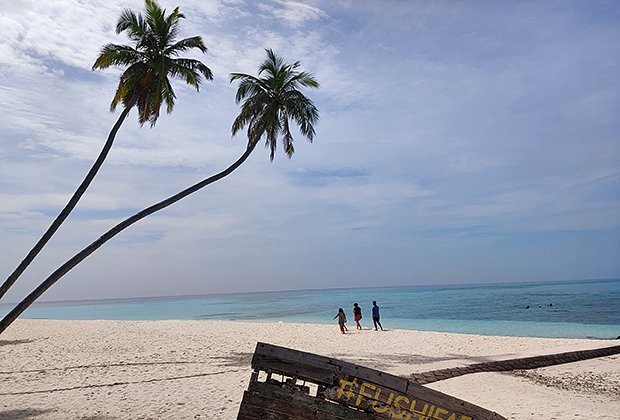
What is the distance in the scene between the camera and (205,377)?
12.0 meters

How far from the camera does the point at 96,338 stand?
21.9 metres

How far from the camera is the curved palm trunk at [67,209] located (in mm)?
10719

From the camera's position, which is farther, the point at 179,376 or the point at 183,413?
the point at 179,376

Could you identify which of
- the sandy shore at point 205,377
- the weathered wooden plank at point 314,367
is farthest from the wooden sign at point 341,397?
the sandy shore at point 205,377

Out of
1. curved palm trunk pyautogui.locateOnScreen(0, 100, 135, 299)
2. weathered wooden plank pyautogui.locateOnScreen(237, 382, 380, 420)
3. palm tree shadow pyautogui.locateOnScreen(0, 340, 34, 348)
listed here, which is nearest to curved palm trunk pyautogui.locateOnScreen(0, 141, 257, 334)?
curved palm trunk pyautogui.locateOnScreen(0, 100, 135, 299)

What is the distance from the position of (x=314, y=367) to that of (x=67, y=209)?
9.01 m

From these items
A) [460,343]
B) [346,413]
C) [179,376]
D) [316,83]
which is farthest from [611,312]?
[346,413]

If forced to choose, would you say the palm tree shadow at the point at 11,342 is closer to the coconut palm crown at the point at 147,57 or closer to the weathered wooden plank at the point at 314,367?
the coconut palm crown at the point at 147,57

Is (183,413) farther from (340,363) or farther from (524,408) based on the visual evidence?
(524,408)

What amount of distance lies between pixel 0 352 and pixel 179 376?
8.77 meters

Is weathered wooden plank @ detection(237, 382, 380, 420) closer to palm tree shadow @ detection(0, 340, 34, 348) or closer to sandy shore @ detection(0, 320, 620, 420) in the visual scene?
sandy shore @ detection(0, 320, 620, 420)

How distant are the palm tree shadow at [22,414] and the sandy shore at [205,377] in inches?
0.7

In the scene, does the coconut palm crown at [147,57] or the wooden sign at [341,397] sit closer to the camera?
the wooden sign at [341,397]

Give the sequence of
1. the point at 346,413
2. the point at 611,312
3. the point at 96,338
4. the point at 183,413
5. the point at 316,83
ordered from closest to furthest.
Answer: the point at 346,413, the point at 183,413, the point at 316,83, the point at 96,338, the point at 611,312
